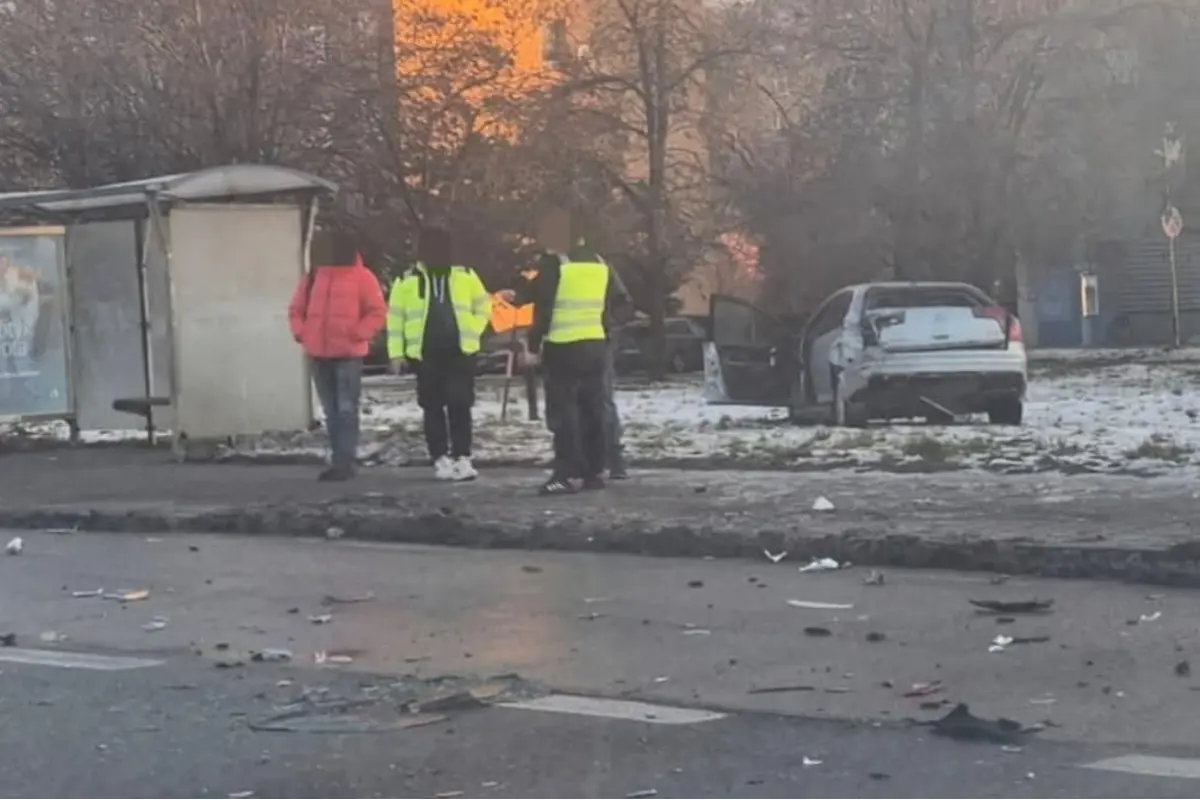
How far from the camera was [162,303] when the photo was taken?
1767 cm

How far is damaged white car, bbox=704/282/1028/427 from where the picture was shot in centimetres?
1828

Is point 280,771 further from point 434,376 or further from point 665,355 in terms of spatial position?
point 665,355

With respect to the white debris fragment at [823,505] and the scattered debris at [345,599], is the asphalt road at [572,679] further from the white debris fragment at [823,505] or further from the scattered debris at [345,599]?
the white debris fragment at [823,505]

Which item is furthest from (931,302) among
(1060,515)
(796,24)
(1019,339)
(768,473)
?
(796,24)

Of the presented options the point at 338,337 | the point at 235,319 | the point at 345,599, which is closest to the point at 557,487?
the point at 338,337

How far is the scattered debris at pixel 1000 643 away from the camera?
7.75 meters

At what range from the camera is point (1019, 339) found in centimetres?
1880

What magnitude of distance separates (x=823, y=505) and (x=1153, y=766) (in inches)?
228

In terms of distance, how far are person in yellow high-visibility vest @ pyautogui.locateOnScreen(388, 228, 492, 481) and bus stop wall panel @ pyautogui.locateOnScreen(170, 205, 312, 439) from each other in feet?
12.2

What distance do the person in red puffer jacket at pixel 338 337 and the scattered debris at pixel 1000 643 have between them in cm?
726

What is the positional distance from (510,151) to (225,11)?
532 cm

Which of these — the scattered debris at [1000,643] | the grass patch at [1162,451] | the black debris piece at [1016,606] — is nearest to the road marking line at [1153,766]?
the scattered debris at [1000,643]

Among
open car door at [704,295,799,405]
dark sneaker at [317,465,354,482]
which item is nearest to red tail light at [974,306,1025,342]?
open car door at [704,295,799,405]

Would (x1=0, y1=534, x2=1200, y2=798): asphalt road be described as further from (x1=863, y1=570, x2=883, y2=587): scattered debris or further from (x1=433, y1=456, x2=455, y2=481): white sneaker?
(x1=433, y1=456, x2=455, y2=481): white sneaker
